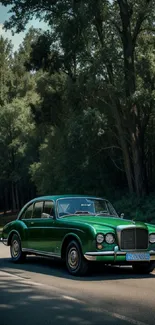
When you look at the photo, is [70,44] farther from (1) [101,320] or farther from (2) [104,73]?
(1) [101,320]

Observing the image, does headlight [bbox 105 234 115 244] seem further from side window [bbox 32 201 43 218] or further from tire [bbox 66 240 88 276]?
side window [bbox 32 201 43 218]

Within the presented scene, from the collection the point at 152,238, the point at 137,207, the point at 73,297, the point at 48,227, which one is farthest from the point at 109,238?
the point at 137,207

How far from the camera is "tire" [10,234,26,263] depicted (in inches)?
539

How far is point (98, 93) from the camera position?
101 feet

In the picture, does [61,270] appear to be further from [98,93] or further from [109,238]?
[98,93]

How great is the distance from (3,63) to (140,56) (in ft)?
139

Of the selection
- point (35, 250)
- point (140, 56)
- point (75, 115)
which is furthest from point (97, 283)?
point (75, 115)

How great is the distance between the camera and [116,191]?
36312mm

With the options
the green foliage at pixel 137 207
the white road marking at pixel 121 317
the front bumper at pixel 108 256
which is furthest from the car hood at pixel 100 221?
the green foliage at pixel 137 207

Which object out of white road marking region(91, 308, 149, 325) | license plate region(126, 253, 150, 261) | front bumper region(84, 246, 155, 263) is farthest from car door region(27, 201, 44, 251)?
white road marking region(91, 308, 149, 325)

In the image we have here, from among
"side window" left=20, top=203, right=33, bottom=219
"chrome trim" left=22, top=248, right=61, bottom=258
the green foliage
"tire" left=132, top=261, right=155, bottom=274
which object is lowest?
"tire" left=132, top=261, right=155, bottom=274

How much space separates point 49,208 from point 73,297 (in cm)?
430

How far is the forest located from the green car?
12079 millimetres

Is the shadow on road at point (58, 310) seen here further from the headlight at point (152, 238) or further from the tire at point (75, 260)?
the headlight at point (152, 238)
